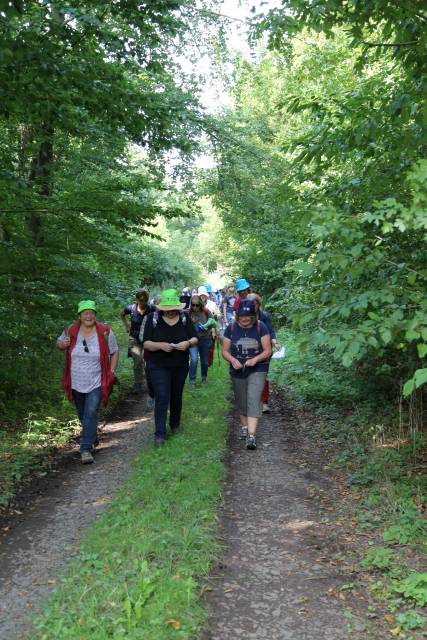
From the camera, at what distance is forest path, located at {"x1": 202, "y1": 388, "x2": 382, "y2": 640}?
362 centimetres

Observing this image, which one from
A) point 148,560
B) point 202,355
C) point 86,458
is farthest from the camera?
point 202,355

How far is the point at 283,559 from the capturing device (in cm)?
448

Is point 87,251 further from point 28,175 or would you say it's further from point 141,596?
point 141,596

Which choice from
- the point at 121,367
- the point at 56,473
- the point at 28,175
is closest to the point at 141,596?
the point at 56,473

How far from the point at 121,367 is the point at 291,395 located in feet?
17.0

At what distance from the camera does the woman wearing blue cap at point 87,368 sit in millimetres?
7062

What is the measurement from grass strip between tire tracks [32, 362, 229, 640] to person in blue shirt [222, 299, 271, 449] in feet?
3.16

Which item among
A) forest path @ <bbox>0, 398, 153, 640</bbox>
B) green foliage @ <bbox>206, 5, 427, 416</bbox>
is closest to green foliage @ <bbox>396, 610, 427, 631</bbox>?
green foliage @ <bbox>206, 5, 427, 416</bbox>

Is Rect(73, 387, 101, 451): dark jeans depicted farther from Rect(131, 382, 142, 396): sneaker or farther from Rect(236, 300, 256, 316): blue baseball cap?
Rect(131, 382, 142, 396): sneaker

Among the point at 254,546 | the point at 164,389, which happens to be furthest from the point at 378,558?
the point at 164,389

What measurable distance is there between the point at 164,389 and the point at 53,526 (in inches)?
102

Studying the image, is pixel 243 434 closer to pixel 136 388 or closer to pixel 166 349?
pixel 166 349

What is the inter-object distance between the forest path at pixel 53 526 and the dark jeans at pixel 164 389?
1.64 ft

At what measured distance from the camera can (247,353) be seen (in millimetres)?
7469
